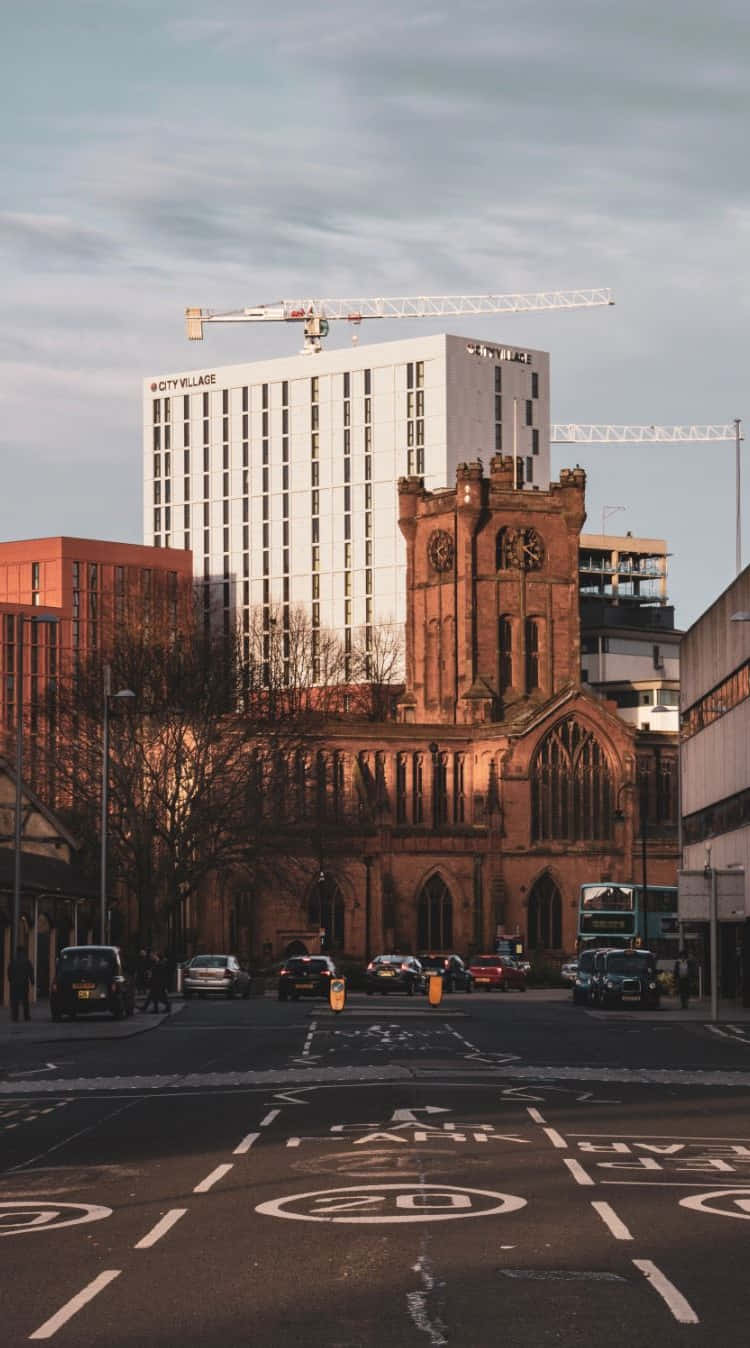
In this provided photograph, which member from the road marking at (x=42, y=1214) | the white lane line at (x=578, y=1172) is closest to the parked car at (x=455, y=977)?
the white lane line at (x=578, y=1172)

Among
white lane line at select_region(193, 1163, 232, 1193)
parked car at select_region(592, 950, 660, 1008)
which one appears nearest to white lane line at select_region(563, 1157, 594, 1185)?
white lane line at select_region(193, 1163, 232, 1193)

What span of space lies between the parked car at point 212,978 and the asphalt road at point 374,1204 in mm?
40731

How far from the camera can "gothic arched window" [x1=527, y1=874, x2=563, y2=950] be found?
120188 millimetres

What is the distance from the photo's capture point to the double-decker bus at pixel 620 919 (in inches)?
3310

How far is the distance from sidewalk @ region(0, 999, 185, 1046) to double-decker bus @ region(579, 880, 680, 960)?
100 ft

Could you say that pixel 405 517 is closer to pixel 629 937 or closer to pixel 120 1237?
pixel 629 937

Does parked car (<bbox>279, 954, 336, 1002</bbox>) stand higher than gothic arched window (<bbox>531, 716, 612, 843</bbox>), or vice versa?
gothic arched window (<bbox>531, 716, 612, 843</bbox>)

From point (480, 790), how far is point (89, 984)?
7259 cm

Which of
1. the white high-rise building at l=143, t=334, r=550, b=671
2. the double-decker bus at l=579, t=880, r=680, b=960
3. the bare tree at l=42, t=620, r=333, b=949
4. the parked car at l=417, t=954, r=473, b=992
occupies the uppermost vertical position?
Result: the white high-rise building at l=143, t=334, r=550, b=671

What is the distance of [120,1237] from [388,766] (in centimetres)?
10728

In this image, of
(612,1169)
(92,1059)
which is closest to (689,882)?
(92,1059)

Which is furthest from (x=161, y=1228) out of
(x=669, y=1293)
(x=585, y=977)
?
(x=585, y=977)

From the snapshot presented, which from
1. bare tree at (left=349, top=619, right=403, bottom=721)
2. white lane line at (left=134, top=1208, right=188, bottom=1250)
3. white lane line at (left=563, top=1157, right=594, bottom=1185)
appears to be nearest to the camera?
white lane line at (left=134, top=1208, right=188, bottom=1250)

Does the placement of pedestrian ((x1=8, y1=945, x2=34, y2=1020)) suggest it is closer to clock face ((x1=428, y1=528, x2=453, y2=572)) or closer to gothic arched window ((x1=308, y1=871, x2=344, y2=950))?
gothic arched window ((x1=308, y1=871, x2=344, y2=950))
